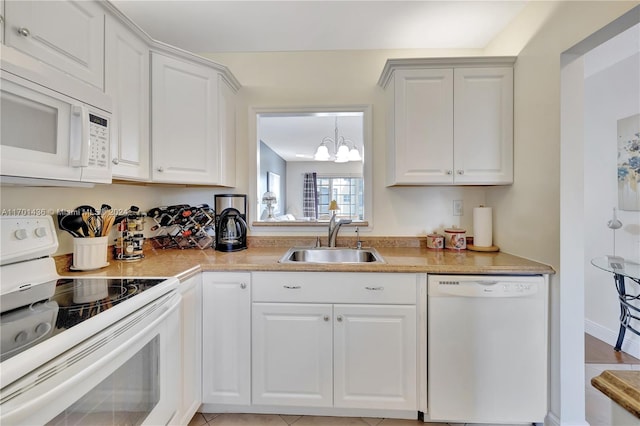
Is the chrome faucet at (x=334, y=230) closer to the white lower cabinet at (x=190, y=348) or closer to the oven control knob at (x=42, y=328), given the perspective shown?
the white lower cabinet at (x=190, y=348)

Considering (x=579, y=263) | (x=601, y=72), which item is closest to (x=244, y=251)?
(x=579, y=263)

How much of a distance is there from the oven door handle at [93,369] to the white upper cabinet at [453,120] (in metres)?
1.50

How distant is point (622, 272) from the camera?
165cm

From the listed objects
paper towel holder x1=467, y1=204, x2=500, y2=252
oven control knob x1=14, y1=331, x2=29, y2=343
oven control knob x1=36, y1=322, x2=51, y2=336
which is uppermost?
paper towel holder x1=467, y1=204, x2=500, y2=252

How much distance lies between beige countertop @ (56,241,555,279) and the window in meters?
5.98

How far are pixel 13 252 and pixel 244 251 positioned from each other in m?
1.07

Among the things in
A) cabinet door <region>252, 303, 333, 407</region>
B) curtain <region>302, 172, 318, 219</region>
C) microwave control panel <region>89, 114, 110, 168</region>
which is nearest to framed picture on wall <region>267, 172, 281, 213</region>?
curtain <region>302, 172, 318, 219</region>

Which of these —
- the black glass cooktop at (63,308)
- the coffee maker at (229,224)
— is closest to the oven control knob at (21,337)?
the black glass cooktop at (63,308)

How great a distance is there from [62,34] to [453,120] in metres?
1.99

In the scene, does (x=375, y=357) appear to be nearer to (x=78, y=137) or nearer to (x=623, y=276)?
(x=78, y=137)

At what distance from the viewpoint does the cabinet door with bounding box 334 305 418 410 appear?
4.80ft

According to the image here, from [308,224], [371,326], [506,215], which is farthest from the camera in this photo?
[308,224]

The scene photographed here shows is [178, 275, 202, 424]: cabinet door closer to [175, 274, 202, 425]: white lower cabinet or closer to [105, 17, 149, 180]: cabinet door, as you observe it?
[175, 274, 202, 425]: white lower cabinet

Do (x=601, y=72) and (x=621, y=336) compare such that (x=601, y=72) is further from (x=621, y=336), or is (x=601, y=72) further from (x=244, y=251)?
(x=244, y=251)
